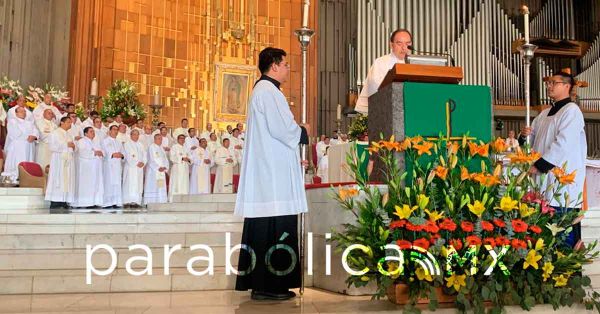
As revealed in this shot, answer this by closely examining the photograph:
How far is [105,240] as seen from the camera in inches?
215

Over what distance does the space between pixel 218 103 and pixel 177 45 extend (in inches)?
63.1

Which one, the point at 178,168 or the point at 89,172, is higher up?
the point at 178,168

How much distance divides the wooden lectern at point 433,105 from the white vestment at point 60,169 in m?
6.61

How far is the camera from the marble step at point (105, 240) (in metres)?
5.37

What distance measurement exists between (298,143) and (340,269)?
91 centimetres

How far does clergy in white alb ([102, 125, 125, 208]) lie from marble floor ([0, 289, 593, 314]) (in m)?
5.85

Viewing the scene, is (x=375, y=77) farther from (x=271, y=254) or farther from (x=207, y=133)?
(x=207, y=133)

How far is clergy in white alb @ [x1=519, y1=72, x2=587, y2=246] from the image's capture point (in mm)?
3998

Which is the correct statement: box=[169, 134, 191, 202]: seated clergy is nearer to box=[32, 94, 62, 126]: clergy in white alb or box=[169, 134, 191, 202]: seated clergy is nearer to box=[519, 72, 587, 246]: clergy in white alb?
box=[32, 94, 62, 126]: clergy in white alb

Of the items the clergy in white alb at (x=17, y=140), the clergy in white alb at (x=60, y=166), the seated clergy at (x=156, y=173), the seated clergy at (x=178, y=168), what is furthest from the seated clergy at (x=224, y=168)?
the clergy in white alb at (x=17, y=140)

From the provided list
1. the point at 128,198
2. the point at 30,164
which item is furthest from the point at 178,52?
the point at 30,164

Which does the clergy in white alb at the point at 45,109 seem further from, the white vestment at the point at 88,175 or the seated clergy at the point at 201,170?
the seated clergy at the point at 201,170

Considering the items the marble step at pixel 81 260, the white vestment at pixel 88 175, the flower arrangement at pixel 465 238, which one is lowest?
the marble step at pixel 81 260

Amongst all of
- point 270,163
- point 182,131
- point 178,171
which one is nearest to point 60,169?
point 178,171
